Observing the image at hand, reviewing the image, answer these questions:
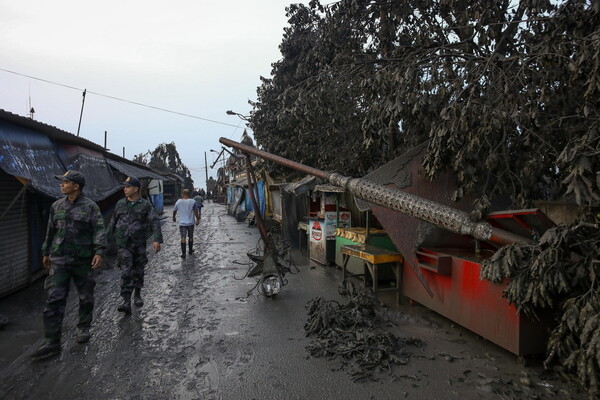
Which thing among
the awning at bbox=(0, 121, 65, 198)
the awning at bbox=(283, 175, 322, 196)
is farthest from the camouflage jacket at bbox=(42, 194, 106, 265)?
the awning at bbox=(283, 175, 322, 196)

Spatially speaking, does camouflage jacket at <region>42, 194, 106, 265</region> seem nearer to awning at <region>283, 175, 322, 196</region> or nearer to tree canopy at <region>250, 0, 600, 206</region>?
tree canopy at <region>250, 0, 600, 206</region>

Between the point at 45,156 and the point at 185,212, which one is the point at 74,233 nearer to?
the point at 45,156

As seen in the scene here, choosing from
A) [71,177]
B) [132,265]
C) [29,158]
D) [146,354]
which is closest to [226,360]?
[146,354]

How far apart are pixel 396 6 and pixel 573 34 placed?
12.5 feet

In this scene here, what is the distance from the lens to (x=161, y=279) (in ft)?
25.7

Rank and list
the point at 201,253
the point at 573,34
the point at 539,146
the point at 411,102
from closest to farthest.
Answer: the point at 573,34
the point at 539,146
the point at 411,102
the point at 201,253

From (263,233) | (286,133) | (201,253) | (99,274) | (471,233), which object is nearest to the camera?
(471,233)

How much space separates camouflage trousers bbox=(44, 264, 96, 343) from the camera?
4.20 metres

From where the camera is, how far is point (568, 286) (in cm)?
314

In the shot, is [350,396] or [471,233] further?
[471,233]

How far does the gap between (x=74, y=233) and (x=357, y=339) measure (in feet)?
11.6

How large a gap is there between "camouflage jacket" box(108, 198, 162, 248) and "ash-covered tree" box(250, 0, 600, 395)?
3.39 metres

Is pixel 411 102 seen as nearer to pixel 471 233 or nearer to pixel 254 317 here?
pixel 471 233

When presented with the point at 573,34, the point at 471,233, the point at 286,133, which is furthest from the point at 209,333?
the point at 286,133
